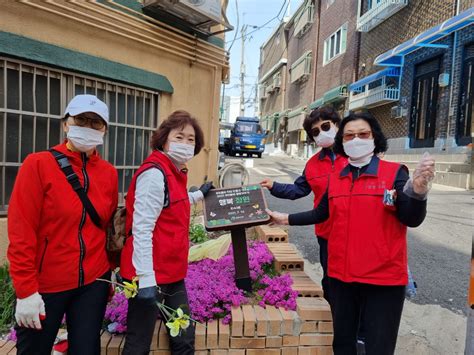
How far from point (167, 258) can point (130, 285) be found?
0.96 ft

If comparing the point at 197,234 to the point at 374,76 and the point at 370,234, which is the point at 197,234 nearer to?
the point at 370,234

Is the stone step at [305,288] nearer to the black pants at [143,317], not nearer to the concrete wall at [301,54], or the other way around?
the black pants at [143,317]

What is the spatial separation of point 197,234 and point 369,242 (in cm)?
286

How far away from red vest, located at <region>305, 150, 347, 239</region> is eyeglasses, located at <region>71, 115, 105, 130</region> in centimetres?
172

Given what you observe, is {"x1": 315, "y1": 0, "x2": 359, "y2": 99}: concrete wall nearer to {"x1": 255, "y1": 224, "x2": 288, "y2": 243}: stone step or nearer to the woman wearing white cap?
{"x1": 255, "y1": 224, "x2": 288, "y2": 243}: stone step

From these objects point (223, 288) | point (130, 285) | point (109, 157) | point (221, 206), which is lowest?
point (223, 288)

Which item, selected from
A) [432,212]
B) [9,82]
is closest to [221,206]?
[9,82]

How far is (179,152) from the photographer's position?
220cm

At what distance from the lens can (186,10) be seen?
4852 mm

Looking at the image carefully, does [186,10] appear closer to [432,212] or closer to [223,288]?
[223,288]

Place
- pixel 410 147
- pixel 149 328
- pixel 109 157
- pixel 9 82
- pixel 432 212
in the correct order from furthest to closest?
1. pixel 410 147
2. pixel 432 212
3. pixel 109 157
4. pixel 9 82
5. pixel 149 328

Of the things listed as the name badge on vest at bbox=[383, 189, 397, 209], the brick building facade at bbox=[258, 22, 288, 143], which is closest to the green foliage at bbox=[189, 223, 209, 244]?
the name badge on vest at bbox=[383, 189, 397, 209]

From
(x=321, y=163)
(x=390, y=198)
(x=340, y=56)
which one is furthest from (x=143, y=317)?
(x=340, y=56)

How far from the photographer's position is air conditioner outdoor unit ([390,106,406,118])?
1343cm
